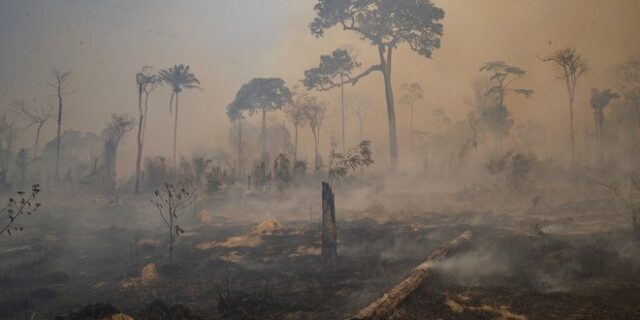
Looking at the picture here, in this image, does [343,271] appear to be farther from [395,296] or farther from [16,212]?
[16,212]

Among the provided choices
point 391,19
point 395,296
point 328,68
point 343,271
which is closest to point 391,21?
point 391,19

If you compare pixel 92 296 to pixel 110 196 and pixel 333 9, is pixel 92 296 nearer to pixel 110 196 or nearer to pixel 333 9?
pixel 110 196

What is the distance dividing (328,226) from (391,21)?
26.7 m

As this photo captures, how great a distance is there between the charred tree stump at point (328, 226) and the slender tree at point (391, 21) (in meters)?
21.6

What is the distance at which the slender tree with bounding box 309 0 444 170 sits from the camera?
33.2 m

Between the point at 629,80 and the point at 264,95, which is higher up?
the point at 264,95

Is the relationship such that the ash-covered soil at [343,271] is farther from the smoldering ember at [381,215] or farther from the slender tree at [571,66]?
the slender tree at [571,66]

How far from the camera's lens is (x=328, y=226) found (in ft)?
41.3

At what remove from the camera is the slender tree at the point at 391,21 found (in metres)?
33.2

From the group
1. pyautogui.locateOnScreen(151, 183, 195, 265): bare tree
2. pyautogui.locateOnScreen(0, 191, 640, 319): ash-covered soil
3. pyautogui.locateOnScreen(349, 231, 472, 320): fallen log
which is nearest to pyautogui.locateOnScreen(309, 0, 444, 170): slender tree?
pyautogui.locateOnScreen(151, 183, 195, 265): bare tree

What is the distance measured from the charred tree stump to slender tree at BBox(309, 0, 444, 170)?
21623 millimetres

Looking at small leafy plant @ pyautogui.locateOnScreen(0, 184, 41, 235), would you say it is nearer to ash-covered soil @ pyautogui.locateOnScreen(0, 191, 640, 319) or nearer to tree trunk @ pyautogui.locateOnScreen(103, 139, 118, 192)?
ash-covered soil @ pyautogui.locateOnScreen(0, 191, 640, 319)

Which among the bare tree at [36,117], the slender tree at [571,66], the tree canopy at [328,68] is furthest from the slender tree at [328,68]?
the bare tree at [36,117]

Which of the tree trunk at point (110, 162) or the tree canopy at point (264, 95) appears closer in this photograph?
the tree trunk at point (110, 162)
